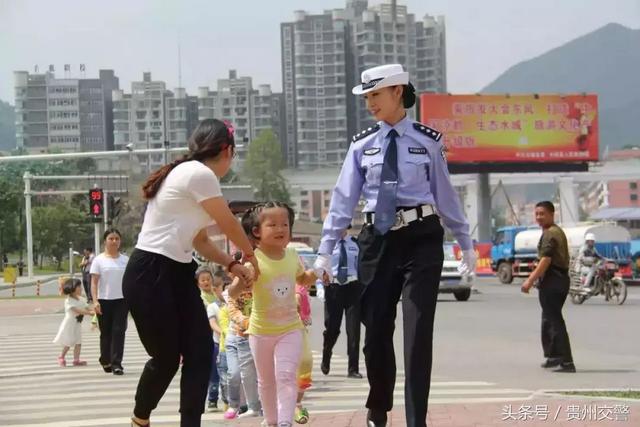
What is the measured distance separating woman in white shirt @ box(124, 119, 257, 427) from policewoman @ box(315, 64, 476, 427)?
67 cm

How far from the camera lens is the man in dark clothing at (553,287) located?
12.5 meters

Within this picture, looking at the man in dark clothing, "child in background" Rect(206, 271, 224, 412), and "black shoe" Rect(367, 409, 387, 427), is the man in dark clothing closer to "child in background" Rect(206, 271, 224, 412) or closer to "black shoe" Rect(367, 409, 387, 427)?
"child in background" Rect(206, 271, 224, 412)

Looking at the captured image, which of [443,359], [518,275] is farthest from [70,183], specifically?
[443,359]

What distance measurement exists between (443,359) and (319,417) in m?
6.53

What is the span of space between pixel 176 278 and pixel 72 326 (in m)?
9.97

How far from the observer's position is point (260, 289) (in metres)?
7.06

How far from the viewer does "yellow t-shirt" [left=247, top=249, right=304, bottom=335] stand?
23.2 feet

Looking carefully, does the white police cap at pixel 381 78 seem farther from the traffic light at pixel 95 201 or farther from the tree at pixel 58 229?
the tree at pixel 58 229

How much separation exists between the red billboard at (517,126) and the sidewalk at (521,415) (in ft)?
189

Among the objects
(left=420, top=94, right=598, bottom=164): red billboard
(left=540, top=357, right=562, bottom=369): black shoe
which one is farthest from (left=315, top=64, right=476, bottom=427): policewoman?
(left=420, top=94, right=598, bottom=164): red billboard

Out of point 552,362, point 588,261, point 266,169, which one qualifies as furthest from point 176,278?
point 266,169

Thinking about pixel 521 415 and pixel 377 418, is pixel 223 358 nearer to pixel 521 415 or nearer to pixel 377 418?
pixel 521 415

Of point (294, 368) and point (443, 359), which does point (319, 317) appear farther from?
point (294, 368)

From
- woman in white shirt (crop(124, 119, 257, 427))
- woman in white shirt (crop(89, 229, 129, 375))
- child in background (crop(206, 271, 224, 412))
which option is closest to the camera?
woman in white shirt (crop(124, 119, 257, 427))
